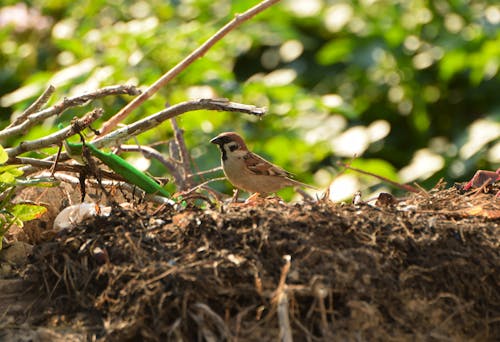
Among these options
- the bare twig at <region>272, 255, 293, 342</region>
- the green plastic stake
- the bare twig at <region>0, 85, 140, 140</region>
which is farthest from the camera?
the bare twig at <region>0, 85, 140, 140</region>

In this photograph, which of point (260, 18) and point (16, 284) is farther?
point (260, 18)

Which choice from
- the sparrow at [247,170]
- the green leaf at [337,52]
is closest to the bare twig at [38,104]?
the sparrow at [247,170]

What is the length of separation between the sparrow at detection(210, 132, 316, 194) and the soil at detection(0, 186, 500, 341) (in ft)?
5.79

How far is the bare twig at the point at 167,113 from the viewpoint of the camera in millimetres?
3051

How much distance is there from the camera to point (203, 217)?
2703mm

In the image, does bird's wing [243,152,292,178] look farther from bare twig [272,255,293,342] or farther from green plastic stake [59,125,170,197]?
bare twig [272,255,293,342]

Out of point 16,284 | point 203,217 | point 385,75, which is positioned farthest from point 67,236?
point 385,75

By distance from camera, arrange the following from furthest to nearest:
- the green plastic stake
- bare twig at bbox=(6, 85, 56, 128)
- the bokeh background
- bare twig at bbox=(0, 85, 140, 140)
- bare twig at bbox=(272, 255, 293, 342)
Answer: the bokeh background, bare twig at bbox=(6, 85, 56, 128), bare twig at bbox=(0, 85, 140, 140), the green plastic stake, bare twig at bbox=(272, 255, 293, 342)

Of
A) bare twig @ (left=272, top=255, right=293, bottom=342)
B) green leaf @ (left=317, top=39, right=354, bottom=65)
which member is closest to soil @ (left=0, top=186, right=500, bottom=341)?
bare twig @ (left=272, top=255, right=293, bottom=342)

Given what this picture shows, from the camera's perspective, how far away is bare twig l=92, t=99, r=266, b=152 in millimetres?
3051

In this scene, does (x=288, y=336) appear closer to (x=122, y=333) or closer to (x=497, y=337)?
(x=122, y=333)

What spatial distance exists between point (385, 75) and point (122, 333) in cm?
691

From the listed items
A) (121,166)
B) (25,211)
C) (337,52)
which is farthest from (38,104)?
(337,52)

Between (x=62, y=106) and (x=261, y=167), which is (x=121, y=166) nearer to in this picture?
(x=62, y=106)
